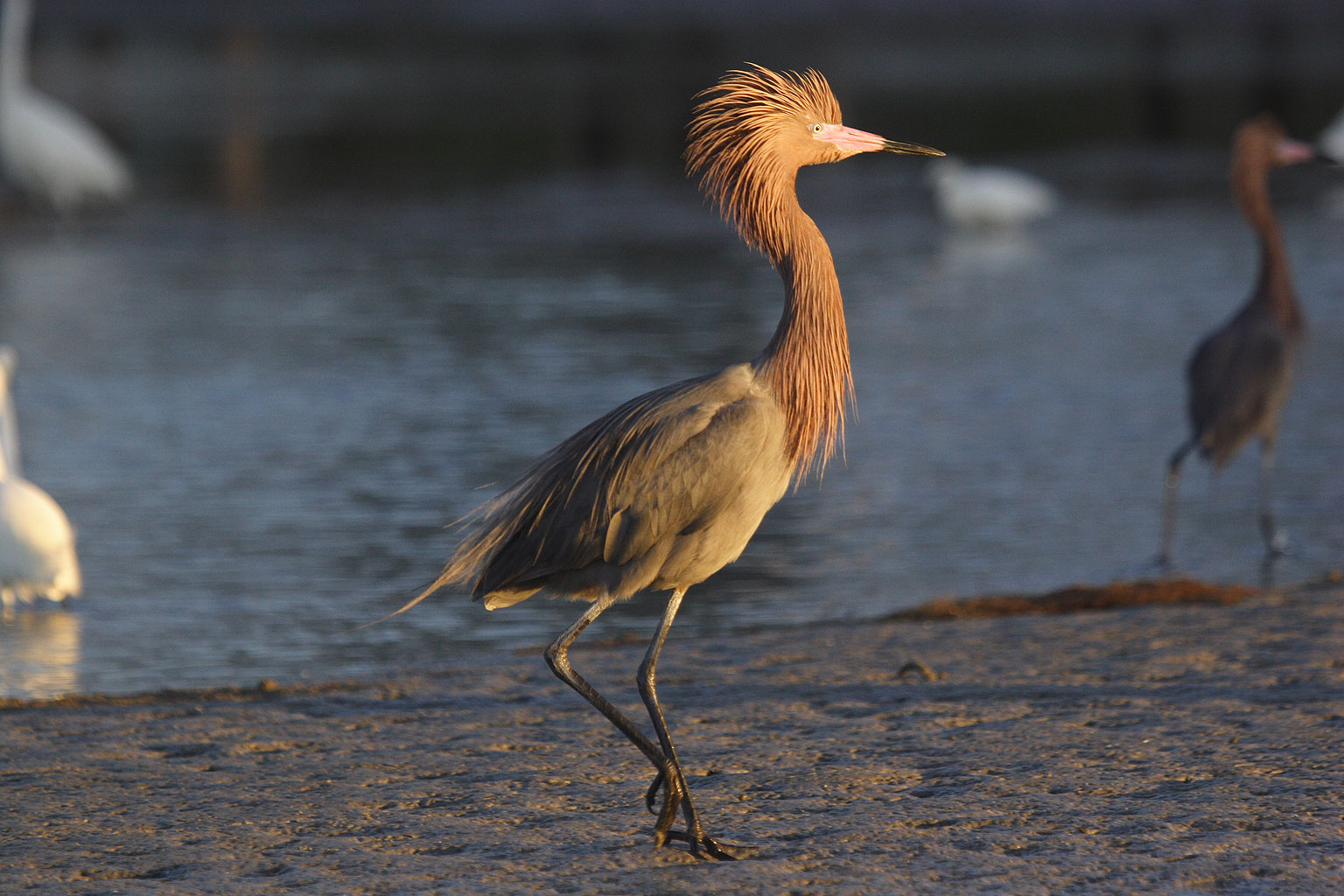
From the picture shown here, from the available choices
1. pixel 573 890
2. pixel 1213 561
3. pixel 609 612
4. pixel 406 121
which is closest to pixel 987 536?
pixel 1213 561

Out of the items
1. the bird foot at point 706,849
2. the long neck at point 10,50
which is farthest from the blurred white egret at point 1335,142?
the bird foot at point 706,849

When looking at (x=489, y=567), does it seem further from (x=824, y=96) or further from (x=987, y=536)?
(x=987, y=536)

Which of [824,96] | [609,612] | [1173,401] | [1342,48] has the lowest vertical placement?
[609,612]

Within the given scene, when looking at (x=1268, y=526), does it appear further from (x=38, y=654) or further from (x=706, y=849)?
(x=38, y=654)

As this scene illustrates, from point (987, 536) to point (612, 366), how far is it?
476 cm

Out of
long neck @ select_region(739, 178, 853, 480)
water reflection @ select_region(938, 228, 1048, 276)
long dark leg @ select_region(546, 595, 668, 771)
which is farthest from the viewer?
water reflection @ select_region(938, 228, 1048, 276)

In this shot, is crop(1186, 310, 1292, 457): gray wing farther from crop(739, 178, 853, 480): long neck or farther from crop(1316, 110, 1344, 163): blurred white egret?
crop(1316, 110, 1344, 163): blurred white egret

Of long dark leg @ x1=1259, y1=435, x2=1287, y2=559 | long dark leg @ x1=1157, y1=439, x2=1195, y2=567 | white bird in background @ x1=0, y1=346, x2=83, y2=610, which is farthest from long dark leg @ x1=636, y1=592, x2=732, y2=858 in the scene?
long dark leg @ x1=1259, y1=435, x2=1287, y2=559

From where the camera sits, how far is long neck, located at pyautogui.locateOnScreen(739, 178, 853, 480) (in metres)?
5.08

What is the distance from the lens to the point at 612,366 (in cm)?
1323

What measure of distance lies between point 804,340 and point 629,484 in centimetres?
66

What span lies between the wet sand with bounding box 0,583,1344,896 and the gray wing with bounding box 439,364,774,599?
771mm

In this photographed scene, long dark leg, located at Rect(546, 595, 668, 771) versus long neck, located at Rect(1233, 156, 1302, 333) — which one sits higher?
long neck, located at Rect(1233, 156, 1302, 333)

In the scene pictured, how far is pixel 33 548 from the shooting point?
25.0 ft
